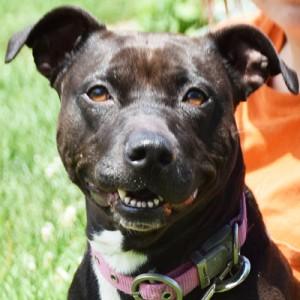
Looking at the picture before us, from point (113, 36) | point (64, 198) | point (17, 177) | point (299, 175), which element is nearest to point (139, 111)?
point (113, 36)

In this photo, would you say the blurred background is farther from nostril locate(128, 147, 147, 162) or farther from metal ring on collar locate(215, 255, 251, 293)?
nostril locate(128, 147, 147, 162)

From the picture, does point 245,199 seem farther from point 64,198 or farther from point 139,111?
point 64,198

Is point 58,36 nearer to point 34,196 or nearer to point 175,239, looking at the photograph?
point 175,239

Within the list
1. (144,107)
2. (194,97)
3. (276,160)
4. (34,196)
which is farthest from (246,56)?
(34,196)

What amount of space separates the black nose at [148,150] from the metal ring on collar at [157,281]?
435 millimetres

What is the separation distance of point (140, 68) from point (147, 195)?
16.4 inches

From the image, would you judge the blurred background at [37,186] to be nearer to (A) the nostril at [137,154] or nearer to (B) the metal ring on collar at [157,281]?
(B) the metal ring on collar at [157,281]

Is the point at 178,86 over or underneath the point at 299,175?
over

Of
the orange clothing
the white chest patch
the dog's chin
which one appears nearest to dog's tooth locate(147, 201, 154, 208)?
the dog's chin

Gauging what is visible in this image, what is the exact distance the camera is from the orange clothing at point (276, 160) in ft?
12.0

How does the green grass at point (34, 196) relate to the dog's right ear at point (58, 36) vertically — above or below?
below

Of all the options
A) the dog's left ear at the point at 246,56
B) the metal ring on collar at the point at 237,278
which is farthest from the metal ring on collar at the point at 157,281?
the dog's left ear at the point at 246,56

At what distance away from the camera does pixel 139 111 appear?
2.79 meters

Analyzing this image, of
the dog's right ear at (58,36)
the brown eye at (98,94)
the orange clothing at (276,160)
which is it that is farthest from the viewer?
the orange clothing at (276,160)
